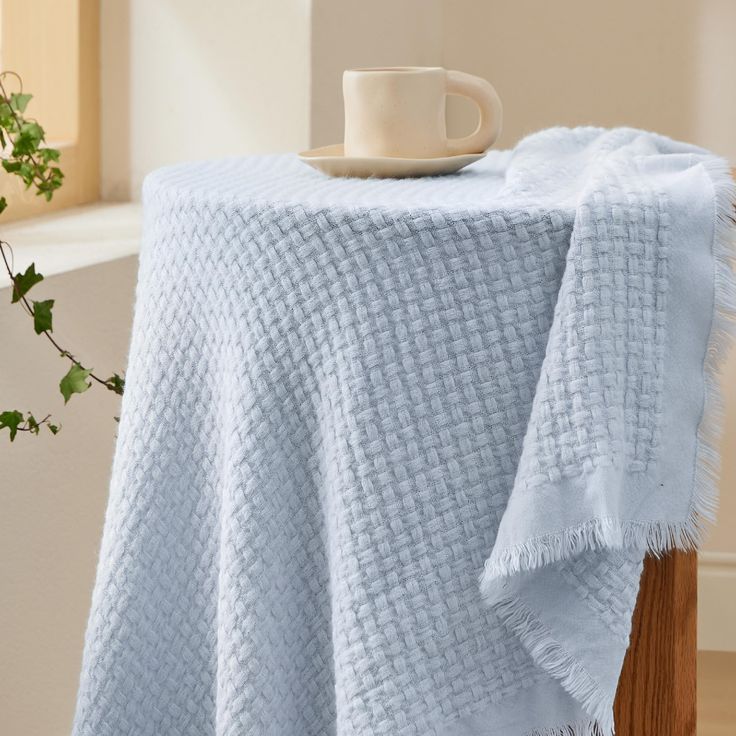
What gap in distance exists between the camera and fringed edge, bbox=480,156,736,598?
676mm

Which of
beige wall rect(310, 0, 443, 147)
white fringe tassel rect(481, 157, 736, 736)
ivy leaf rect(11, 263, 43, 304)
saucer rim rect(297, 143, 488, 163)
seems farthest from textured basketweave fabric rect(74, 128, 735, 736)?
beige wall rect(310, 0, 443, 147)

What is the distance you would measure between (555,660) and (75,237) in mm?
894

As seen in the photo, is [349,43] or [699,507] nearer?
[699,507]

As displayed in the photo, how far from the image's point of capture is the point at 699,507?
70 cm

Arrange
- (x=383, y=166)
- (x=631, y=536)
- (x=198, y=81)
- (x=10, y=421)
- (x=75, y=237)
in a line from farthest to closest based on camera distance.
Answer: (x=198, y=81) → (x=75, y=237) → (x=10, y=421) → (x=383, y=166) → (x=631, y=536)

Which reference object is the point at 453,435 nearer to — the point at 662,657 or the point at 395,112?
the point at 662,657

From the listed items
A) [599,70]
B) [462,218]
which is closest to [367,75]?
[462,218]

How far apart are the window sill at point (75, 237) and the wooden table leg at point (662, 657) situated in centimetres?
70

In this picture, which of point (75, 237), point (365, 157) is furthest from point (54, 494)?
point (365, 157)

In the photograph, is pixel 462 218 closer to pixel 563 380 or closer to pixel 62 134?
pixel 563 380

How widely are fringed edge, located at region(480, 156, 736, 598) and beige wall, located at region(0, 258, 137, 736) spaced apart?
2.03 feet

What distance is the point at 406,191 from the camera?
83cm

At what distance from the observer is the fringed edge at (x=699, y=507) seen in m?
0.68

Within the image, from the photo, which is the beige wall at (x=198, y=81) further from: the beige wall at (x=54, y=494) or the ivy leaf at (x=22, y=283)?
the ivy leaf at (x=22, y=283)
